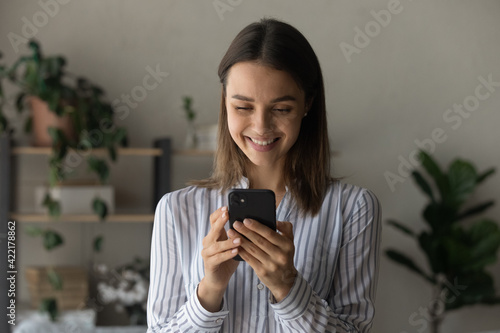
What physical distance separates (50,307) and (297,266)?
2.44 meters

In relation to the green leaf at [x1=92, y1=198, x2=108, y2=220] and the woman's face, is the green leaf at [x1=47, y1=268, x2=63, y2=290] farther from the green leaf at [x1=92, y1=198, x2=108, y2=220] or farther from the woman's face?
the woman's face

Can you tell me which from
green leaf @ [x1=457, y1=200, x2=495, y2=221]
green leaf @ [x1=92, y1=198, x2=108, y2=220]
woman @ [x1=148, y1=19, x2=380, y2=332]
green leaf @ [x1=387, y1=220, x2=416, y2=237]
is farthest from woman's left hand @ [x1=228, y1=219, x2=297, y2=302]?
green leaf @ [x1=457, y1=200, x2=495, y2=221]

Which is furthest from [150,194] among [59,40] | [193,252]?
[193,252]

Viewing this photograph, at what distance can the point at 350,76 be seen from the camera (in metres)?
4.02

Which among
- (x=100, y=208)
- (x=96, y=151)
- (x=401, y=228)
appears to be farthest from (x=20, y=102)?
(x=401, y=228)

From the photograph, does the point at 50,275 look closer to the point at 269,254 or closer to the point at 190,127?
the point at 190,127

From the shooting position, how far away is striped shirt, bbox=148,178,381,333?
1.09 meters

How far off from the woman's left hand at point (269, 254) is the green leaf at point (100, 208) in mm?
2396

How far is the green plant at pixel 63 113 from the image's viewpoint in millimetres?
3225

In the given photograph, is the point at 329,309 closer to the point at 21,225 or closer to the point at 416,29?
the point at 21,225

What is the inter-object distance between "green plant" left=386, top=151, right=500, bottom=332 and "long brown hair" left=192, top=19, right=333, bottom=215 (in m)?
2.85

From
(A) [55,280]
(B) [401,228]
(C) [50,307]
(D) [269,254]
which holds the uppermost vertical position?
(D) [269,254]

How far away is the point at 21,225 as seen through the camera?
139 inches

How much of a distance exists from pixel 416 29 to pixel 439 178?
1009 millimetres
